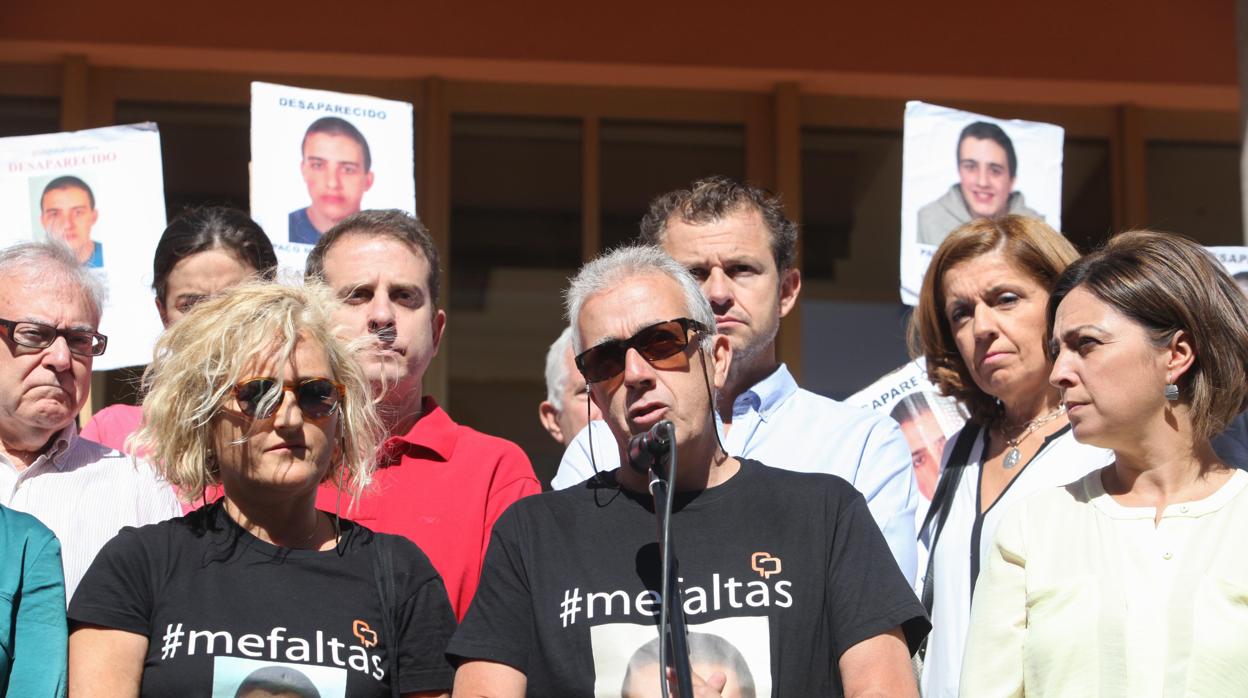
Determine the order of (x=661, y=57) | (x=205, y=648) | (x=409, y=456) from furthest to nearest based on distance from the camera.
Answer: (x=661, y=57), (x=409, y=456), (x=205, y=648)

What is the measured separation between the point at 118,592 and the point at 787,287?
2060mm

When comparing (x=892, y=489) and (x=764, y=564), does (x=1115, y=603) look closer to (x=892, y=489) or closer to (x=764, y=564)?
(x=764, y=564)

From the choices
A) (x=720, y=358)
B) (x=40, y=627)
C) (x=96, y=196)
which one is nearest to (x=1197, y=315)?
(x=720, y=358)

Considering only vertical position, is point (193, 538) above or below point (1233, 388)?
below

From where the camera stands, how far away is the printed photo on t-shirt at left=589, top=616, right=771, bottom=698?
2941mm

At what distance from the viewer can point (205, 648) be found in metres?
3.04

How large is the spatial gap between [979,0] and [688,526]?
226 inches

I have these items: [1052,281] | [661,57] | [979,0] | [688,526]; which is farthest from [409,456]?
[979,0]

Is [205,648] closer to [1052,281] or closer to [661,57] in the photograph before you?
[1052,281]

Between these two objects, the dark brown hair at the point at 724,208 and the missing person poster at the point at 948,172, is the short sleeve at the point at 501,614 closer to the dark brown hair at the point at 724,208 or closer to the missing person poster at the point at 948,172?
the dark brown hair at the point at 724,208

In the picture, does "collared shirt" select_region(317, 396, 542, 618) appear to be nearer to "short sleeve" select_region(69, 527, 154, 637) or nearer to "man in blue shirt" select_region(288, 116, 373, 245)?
"short sleeve" select_region(69, 527, 154, 637)

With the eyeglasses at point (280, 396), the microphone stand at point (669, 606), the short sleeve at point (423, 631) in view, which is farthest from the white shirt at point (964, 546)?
the eyeglasses at point (280, 396)

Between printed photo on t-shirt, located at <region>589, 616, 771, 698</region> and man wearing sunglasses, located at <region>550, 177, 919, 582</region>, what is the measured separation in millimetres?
896

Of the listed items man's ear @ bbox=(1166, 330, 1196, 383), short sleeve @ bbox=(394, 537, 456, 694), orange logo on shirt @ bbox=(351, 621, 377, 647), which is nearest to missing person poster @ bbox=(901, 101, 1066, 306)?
man's ear @ bbox=(1166, 330, 1196, 383)
